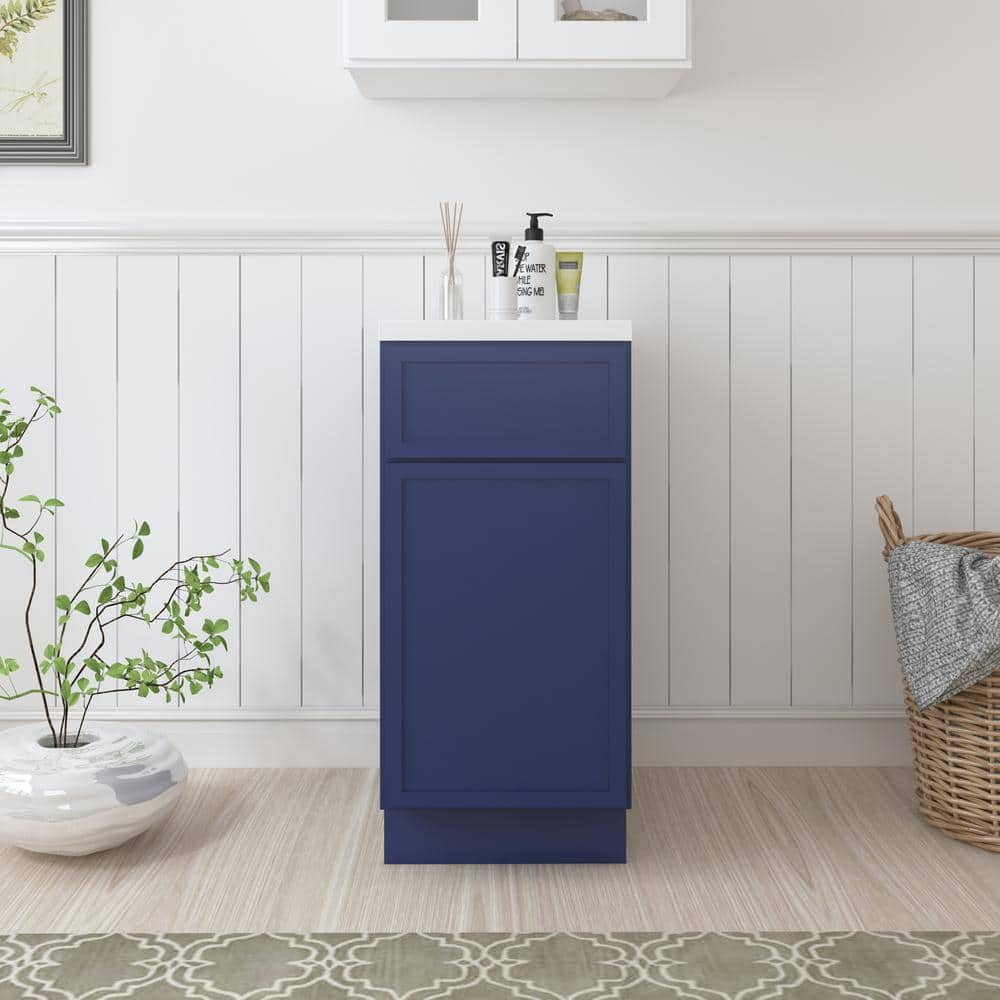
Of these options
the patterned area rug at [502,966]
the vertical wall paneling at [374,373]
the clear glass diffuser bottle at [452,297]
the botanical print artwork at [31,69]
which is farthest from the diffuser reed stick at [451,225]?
the patterned area rug at [502,966]

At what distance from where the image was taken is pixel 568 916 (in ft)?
4.48

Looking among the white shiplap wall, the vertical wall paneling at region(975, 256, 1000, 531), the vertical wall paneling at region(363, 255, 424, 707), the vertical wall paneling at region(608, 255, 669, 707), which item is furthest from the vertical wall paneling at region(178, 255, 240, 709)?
the vertical wall paneling at region(975, 256, 1000, 531)

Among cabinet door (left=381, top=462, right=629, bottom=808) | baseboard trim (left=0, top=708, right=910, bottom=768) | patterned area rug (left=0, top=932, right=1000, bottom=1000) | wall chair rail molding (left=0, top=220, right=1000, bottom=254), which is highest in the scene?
wall chair rail molding (left=0, top=220, right=1000, bottom=254)

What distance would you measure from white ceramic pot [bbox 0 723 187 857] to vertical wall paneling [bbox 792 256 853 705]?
4.02ft

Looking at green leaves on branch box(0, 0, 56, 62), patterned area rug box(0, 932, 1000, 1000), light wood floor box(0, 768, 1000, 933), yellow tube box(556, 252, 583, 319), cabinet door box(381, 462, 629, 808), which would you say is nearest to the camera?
patterned area rug box(0, 932, 1000, 1000)

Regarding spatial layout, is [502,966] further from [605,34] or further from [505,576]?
[605,34]

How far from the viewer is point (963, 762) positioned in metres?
1.58

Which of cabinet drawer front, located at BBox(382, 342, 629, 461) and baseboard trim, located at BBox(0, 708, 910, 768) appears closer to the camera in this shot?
cabinet drawer front, located at BBox(382, 342, 629, 461)

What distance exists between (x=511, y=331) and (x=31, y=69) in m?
1.18

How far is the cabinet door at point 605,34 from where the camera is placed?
5.66ft

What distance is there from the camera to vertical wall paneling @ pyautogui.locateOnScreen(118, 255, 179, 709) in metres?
1.95

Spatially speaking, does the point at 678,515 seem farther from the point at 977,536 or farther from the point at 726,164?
the point at 726,164

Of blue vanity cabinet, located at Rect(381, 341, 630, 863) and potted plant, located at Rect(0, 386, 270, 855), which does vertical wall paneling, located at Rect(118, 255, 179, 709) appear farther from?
blue vanity cabinet, located at Rect(381, 341, 630, 863)

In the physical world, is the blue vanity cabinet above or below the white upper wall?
below
